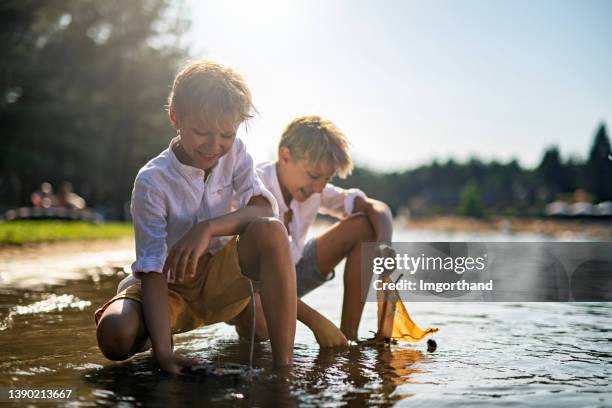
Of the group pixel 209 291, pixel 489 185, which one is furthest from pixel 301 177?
pixel 489 185

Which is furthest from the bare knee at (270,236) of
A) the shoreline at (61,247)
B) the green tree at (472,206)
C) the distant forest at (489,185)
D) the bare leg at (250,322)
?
the green tree at (472,206)

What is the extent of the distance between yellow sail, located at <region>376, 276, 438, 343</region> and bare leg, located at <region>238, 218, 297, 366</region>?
0.84 metres

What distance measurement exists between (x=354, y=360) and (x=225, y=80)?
121 cm

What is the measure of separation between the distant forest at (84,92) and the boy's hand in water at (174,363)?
1638 centimetres

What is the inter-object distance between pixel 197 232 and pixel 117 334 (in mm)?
440

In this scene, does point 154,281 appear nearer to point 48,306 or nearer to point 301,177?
point 301,177

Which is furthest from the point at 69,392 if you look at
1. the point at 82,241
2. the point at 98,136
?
the point at 98,136

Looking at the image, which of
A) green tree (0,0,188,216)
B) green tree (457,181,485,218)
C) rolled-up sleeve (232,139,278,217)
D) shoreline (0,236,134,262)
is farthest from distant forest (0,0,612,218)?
green tree (457,181,485,218)

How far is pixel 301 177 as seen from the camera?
3.55 meters

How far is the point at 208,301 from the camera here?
9.38ft

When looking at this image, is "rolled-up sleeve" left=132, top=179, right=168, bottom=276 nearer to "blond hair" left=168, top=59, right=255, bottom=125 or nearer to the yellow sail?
"blond hair" left=168, top=59, right=255, bottom=125

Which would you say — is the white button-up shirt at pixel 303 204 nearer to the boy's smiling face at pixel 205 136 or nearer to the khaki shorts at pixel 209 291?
the khaki shorts at pixel 209 291

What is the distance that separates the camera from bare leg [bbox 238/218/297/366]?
250 cm

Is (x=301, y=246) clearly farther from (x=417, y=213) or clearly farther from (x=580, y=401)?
(x=417, y=213)
